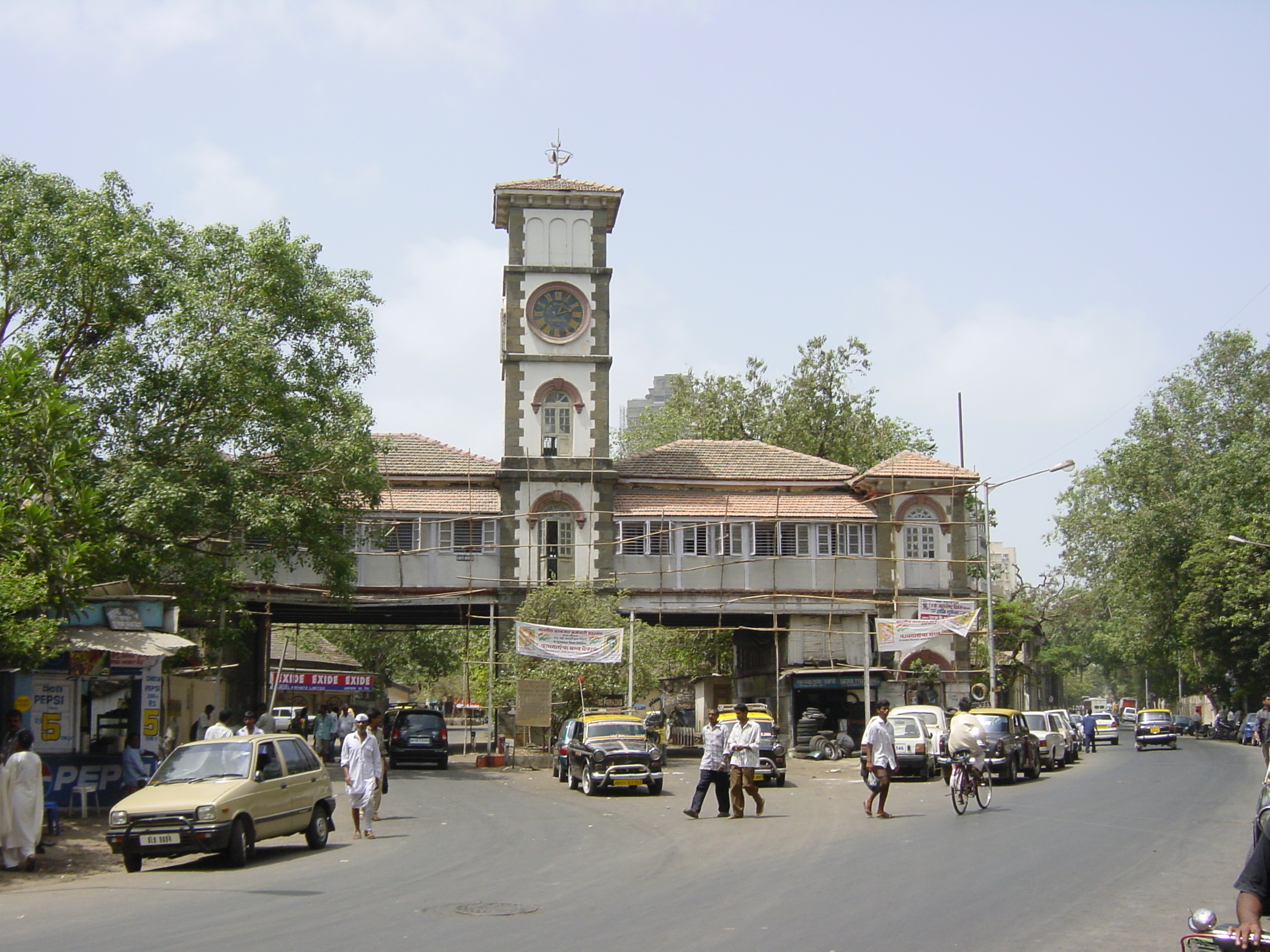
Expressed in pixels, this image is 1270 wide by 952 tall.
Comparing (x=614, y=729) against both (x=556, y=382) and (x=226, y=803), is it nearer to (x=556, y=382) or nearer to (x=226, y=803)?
(x=226, y=803)

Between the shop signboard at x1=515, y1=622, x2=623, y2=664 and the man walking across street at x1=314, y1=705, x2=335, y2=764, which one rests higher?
the shop signboard at x1=515, y1=622, x2=623, y2=664

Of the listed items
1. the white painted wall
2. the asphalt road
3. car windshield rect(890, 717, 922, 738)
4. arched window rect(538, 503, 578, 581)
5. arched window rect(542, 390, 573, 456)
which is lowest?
the asphalt road

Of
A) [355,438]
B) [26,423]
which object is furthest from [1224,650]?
[26,423]

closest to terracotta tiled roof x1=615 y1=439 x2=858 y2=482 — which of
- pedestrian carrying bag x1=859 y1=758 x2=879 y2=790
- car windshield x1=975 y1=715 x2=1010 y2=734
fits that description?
car windshield x1=975 y1=715 x2=1010 y2=734

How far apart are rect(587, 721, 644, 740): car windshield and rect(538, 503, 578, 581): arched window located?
44.8ft

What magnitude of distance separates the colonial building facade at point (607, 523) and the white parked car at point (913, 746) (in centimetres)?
938

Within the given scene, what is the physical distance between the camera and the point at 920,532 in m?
43.4

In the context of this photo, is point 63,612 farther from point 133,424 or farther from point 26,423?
point 133,424

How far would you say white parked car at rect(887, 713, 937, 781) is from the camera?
30.7 m

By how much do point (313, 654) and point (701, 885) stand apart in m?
57.4

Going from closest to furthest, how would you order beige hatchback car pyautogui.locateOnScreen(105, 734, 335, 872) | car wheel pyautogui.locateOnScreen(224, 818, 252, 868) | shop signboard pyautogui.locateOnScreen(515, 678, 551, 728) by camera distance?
beige hatchback car pyautogui.locateOnScreen(105, 734, 335, 872)
car wheel pyautogui.locateOnScreen(224, 818, 252, 868)
shop signboard pyautogui.locateOnScreen(515, 678, 551, 728)

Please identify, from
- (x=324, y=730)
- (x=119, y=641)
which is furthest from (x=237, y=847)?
(x=324, y=730)

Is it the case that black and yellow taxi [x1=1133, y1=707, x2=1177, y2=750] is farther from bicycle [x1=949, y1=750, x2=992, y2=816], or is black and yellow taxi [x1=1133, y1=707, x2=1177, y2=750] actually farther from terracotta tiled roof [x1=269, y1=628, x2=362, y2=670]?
terracotta tiled roof [x1=269, y1=628, x2=362, y2=670]

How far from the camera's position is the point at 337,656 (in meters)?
70.9
